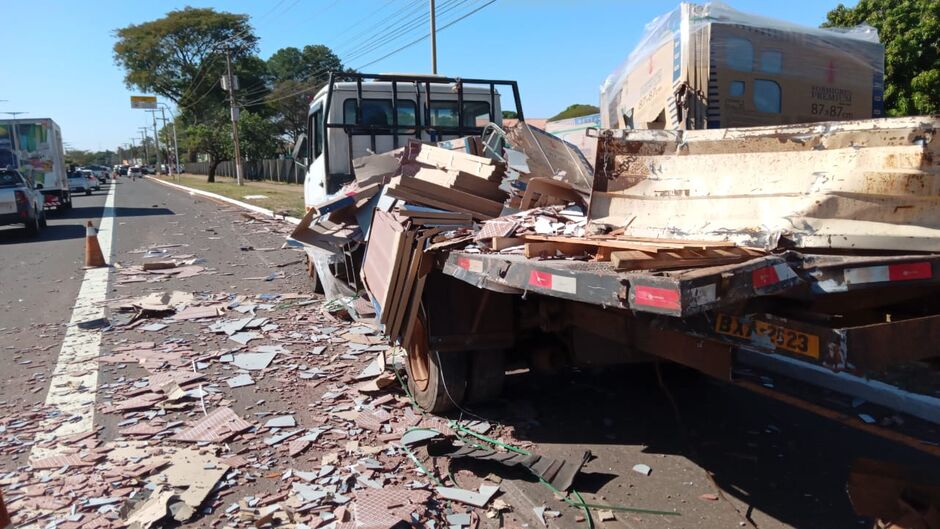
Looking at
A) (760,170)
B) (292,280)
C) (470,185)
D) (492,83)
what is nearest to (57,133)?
(292,280)

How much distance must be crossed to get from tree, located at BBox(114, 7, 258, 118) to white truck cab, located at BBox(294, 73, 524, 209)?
68387 mm

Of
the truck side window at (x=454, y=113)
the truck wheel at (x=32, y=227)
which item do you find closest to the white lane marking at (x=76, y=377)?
the truck side window at (x=454, y=113)

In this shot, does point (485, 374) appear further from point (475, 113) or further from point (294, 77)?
point (294, 77)

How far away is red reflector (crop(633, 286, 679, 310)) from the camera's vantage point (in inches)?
102

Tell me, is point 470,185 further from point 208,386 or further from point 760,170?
point 208,386

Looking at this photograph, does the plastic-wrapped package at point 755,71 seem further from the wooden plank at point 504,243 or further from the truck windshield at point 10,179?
the truck windshield at point 10,179

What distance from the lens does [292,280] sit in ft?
34.2

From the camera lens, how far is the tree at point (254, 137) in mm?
53469

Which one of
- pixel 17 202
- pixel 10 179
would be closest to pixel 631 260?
pixel 17 202

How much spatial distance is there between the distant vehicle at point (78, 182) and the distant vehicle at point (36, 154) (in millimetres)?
17416

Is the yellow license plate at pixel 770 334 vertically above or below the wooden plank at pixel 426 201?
below

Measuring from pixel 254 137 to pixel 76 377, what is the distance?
5127 cm

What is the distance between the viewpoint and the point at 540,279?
10.9 feet

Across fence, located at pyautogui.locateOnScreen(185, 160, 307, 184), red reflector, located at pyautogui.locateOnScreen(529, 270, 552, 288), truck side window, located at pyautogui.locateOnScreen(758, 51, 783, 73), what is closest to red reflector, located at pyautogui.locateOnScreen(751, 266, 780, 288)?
red reflector, located at pyautogui.locateOnScreen(529, 270, 552, 288)
